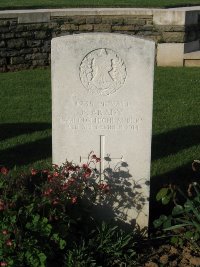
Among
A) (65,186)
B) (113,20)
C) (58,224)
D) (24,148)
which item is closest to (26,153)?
(24,148)

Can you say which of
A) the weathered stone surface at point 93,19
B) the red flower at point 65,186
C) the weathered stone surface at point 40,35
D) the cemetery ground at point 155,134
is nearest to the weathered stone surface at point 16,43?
the weathered stone surface at point 40,35

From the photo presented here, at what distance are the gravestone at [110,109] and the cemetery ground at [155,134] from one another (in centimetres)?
31

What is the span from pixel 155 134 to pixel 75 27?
180 inches

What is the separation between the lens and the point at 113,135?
14.0 feet

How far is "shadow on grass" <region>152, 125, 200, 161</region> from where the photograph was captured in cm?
639

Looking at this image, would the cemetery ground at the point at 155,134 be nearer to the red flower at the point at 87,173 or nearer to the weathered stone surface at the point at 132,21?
the red flower at the point at 87,173

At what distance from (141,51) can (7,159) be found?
2503 mm

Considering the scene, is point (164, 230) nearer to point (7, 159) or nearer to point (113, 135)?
point (113, 135)

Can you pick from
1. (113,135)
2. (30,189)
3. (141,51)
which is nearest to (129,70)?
(141,51)

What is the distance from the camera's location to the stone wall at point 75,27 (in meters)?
10.6

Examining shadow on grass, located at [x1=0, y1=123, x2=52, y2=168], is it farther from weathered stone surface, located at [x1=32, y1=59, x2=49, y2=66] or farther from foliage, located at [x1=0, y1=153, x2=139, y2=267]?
weathered stone surface, located at [x1=32, y1=59, x2=49, y2=66]

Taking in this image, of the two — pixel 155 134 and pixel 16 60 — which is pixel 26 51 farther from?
pixel 155 134

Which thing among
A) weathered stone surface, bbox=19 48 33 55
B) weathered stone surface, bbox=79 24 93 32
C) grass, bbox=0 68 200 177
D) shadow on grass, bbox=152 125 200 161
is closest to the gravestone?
grass, bbox=0 68 200 177

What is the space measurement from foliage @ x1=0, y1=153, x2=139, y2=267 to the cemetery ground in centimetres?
4
